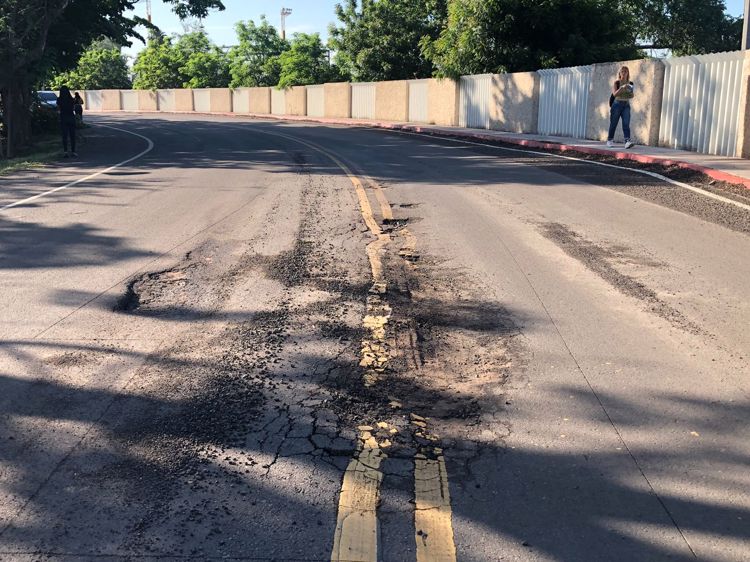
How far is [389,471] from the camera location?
3752mm

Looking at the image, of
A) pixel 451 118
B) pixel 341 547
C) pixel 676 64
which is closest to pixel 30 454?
pixel 341 547

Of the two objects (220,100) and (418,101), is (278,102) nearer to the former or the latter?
(220,100)

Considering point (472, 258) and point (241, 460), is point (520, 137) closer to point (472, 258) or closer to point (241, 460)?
point (472, 258)

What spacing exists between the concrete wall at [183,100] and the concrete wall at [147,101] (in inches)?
129

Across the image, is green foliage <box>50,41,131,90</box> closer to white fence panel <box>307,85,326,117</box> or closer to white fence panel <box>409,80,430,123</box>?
white fence panel <box>307,85,326,117</box>

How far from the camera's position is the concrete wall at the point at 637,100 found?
780 inches

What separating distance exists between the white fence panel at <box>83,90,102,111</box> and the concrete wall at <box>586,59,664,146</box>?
202 ft

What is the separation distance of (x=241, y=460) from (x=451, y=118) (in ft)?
104

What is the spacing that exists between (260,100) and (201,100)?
9.42m

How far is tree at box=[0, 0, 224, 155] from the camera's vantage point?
20.4m

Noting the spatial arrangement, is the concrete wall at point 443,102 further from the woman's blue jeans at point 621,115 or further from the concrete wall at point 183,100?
the concrete wall at point 183,100

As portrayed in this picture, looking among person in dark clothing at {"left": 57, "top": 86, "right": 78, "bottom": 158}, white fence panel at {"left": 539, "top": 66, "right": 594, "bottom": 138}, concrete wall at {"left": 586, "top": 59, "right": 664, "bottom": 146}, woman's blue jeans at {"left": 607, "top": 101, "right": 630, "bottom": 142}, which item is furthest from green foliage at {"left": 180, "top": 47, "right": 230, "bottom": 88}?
woman's blue jeans at {"left": 607, "top": 101, "right": 630, "bottom": 142}

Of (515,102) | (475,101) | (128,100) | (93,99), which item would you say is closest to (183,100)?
(128,100)

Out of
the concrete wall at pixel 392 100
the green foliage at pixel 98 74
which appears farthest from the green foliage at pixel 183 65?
the concrete wall at pixel 392 100
